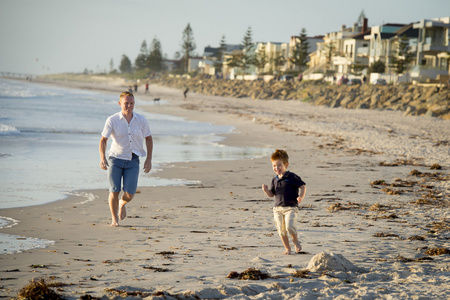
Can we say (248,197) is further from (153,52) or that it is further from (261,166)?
(153,52)

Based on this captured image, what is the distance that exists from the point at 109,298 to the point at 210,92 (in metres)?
86.2

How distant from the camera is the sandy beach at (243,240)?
4.97 meters

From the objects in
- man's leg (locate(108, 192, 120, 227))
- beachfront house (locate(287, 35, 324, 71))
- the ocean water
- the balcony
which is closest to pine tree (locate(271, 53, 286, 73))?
beachfront house (locate(287, 35, 324, 71))

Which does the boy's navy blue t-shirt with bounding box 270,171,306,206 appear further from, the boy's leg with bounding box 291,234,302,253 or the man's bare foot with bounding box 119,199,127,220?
the man's bare foot with bounding box 119,199,127,220

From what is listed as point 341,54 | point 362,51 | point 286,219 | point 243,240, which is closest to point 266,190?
point 286,219

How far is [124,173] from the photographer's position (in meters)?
7.68

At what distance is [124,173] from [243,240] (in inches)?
75.7

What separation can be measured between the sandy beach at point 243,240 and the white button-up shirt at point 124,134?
3.35 ft

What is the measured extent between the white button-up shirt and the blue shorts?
7cm

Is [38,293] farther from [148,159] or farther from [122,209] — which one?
[148,159]

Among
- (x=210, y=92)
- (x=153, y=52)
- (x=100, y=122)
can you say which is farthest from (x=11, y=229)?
(x=153, y=52)

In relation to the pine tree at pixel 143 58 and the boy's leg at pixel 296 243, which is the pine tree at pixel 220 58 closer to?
the pine tree at pixel 143 58

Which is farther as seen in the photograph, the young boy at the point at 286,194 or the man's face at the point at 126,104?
the man's face at the point at 126,104

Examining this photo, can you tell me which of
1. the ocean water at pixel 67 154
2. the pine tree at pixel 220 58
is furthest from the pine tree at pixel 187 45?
the ocean water at pixel 67 154
